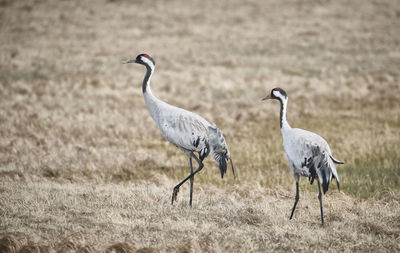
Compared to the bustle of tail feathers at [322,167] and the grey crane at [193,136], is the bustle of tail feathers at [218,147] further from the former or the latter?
the bustle of tail feathers at [322,167]

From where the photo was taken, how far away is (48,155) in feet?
31.9

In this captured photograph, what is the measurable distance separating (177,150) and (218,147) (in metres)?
4.37

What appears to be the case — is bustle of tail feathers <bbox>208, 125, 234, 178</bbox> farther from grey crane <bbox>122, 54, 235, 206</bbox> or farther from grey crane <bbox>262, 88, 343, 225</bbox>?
grey crane <bbox>262, 88, 343, 225</bbox>

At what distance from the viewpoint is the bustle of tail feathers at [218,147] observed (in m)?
6.89

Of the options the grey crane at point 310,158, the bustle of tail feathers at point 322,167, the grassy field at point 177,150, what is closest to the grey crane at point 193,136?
the grassy field at point 177,150

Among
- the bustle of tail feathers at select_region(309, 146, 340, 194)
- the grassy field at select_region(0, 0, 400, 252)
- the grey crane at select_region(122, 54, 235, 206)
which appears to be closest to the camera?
the grassy field at select_region(0, 0, 400, 252)

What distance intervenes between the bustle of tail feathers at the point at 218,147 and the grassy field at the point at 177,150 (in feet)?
2.02

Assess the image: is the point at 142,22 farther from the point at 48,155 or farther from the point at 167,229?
the point at 167,229

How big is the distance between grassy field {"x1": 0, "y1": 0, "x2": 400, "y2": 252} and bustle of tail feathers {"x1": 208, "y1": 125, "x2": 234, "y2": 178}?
62 centimetres

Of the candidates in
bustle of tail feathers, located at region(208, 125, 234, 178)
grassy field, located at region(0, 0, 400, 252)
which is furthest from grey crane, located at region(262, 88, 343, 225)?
bustle of tail feathers, located at region(208, 125, 234, 178)

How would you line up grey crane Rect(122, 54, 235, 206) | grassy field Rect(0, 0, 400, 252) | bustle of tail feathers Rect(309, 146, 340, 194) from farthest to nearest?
grey crane Rect(122, 54, 235, 206), bustle of tail feathers Rect(309, 146, 340, 194), grassy field Rect(0, 0, 400, 252)

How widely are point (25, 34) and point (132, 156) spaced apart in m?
25.0

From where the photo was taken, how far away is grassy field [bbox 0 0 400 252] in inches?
223

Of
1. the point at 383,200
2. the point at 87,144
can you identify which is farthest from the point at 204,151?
the point at 87,144
